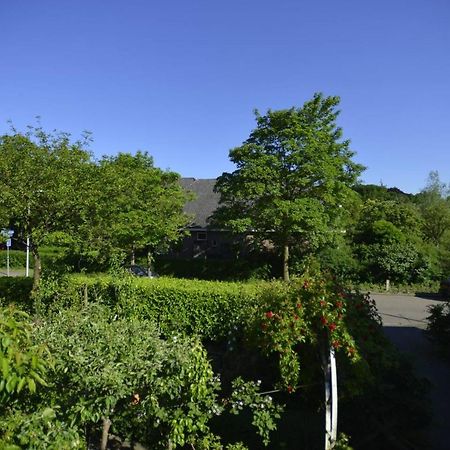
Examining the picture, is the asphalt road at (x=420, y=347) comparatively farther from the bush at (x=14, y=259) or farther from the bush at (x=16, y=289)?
the bush at (x=14, y=259)

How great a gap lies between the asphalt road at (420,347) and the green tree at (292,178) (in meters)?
4.30

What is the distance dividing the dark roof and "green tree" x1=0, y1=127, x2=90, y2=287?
65.7 ft

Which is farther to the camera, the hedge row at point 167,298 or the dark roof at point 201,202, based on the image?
the dark roof at point 201,202

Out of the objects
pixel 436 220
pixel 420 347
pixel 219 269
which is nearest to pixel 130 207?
pixel 219 269

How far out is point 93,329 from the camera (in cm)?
456

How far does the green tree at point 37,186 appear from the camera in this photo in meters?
10.3

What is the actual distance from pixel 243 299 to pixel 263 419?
467 cm

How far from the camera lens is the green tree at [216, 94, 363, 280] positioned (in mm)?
17938

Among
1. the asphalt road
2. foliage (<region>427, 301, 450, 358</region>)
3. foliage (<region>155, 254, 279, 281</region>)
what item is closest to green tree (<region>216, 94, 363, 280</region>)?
foliage (<region>155, 254, 279, 281</region>)

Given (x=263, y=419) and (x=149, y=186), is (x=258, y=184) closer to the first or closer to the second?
(x=149, y=186)

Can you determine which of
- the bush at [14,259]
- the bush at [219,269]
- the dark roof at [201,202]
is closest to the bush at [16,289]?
the bush at [219,269]

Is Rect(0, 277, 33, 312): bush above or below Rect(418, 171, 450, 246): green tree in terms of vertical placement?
below

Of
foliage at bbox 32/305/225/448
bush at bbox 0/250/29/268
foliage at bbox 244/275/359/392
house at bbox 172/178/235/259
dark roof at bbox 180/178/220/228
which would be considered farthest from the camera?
dark roof at bbox 180/178/220/228

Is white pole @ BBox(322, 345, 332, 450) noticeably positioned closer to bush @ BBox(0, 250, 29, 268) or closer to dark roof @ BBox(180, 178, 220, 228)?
dark roof @ BBox(180, 178, 220, 228)
